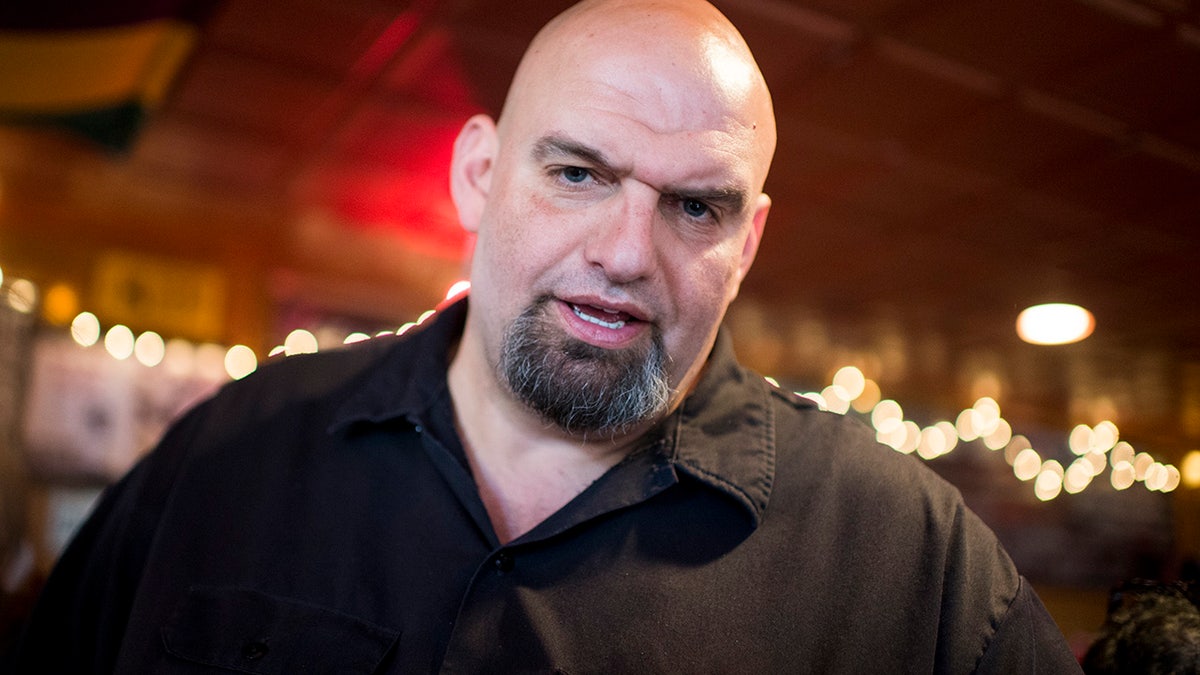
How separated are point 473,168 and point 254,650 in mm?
722

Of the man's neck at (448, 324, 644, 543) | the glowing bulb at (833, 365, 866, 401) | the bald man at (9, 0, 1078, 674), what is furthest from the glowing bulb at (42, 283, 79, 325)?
the man's neck at (448, 324, 644, 543)

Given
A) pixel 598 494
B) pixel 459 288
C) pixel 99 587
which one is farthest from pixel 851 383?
pixel 459 288

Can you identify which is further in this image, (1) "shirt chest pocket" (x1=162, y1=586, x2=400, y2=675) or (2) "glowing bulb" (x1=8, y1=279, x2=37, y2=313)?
(2) "glowing bulb" (x1=8, y1=279, x2=37, y2=313)

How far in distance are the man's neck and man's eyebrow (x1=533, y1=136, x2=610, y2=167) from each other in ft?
1.01

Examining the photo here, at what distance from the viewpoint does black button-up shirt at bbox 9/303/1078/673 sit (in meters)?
1.05

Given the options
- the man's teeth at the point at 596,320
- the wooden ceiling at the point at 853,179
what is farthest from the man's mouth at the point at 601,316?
the wooden ceiling at the point at 853,179

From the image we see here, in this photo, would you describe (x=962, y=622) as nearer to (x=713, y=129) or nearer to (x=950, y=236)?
(x=713, y=129)

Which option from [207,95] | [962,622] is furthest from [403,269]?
[962,622]

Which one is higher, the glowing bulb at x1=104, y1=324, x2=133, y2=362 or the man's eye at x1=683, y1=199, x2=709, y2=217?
the man's eye at x1=683, y1=199, x2=709, y2=217

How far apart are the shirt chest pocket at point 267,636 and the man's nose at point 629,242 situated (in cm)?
51

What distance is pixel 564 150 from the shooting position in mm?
1111

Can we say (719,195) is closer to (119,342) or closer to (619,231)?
(619,231)

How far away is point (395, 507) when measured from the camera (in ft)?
3.91

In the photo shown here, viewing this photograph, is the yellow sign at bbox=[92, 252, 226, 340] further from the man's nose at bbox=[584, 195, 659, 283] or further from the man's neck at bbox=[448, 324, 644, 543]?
the man's nose at bbox=[584, 195, 659, 283]
